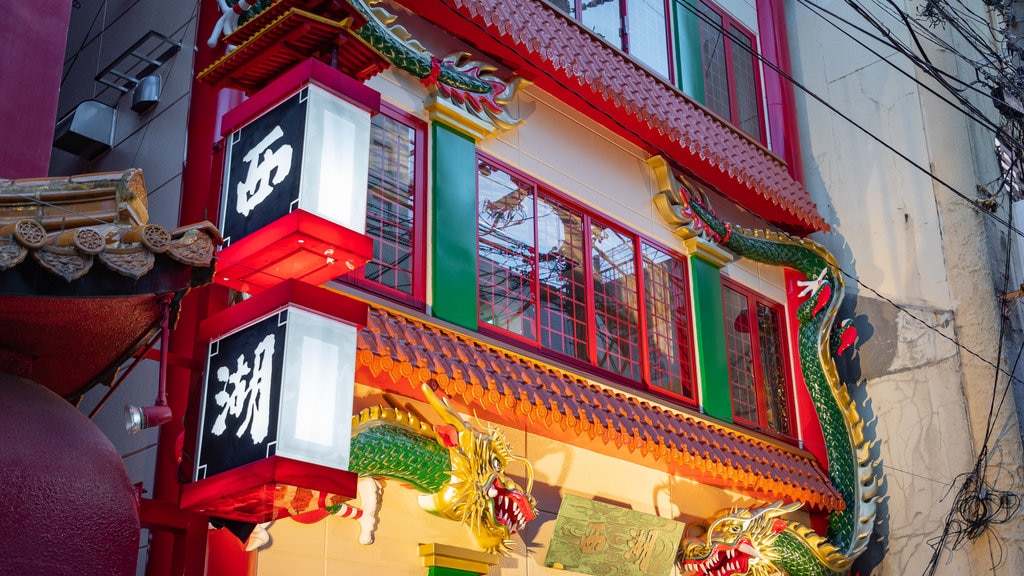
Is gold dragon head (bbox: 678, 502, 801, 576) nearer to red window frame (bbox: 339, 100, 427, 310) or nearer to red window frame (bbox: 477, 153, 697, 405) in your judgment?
red window frame (bbox: 477, 153, 697, 405)

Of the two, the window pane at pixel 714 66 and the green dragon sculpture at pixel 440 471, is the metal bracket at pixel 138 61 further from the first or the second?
the window pane at pixel 714 66

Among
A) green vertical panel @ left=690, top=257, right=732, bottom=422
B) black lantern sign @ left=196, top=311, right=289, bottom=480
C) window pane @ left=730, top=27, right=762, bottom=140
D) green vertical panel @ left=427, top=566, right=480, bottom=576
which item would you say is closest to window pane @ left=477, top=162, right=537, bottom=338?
green vertical panel @ left=427, top=566, right=480, bottom=576

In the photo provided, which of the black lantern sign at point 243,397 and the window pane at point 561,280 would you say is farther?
the window pane at point 561,280

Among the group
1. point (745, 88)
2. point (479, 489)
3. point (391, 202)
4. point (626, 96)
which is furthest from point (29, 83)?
point (745, 88)

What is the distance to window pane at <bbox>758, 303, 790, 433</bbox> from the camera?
14109 millimetres

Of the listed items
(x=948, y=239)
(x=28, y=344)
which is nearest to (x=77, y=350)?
(x=28, y=344)

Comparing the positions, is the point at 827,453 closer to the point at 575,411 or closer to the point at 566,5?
the point at 575,411

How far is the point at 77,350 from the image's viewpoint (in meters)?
6.49

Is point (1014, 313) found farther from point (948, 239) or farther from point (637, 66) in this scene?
point (637, 66)

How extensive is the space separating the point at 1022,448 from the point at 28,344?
11.0 m

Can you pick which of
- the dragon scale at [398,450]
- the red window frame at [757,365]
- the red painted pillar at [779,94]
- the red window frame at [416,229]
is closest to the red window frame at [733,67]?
the red painted pillar at [779,94]

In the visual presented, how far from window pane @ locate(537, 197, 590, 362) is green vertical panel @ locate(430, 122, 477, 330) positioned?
1123mm

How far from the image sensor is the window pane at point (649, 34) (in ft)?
45.4

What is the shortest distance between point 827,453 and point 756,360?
1404 mm
